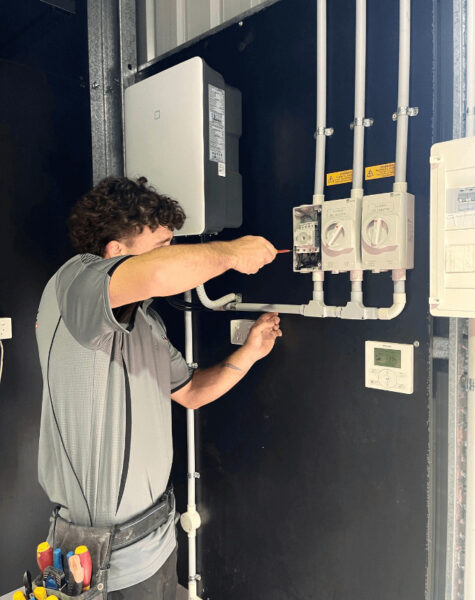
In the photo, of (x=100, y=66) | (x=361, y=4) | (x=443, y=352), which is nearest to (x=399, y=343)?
(x=443, y=352)

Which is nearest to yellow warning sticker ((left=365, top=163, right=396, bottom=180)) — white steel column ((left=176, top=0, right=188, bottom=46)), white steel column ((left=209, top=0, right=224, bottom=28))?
white steel column ((left=209, top=0, right=224, bottom=28))

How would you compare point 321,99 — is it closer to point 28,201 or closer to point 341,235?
point 341,235

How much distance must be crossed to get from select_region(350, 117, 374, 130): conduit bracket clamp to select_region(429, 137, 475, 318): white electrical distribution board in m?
0.23

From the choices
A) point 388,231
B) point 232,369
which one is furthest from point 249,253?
point 232,369

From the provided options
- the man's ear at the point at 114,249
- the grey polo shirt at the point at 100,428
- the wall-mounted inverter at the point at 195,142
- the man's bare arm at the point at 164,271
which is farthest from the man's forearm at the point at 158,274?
the wall-mounted inverter at the point at 195,142

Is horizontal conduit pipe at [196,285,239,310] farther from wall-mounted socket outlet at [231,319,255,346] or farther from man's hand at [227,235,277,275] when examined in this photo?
man's hand at [227,235,277,275]

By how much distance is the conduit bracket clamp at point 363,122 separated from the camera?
111cm

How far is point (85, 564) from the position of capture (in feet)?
3.22

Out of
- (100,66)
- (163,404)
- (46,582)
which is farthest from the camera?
(100,66)

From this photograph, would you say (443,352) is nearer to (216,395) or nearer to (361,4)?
(216,395)

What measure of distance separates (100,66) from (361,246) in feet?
4.02

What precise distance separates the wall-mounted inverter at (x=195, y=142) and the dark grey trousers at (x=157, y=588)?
0.87 m

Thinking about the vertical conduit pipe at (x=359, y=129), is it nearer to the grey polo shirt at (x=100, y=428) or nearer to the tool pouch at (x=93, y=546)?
the grey polo shirt at (x=100, y=428)

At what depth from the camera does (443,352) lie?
3.47ft
